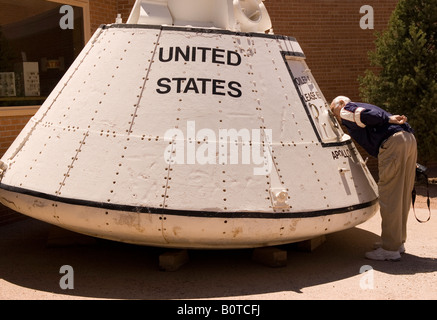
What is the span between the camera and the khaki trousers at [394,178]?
477 centimetres

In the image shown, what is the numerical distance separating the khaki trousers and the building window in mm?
3988

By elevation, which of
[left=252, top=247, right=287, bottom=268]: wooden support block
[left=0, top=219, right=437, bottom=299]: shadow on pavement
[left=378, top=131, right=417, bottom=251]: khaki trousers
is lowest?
[left=0, top=219, right=437, bottom=299]: shadow on pavement

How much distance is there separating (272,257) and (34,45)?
152 inches

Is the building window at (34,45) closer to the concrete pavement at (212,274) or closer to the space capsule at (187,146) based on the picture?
the space capsule at (187,146)

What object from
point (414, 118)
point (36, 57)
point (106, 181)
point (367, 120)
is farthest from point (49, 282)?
point (414, 118)

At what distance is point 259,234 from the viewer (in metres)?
4.18

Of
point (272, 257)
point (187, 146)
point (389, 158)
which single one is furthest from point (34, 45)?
point (389, 158)

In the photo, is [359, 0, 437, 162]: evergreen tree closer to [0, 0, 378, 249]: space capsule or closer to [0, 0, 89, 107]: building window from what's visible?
[0, 0, 378, 249]: space capsule

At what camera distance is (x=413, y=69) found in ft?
28.4

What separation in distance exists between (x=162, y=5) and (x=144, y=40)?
1.59ft

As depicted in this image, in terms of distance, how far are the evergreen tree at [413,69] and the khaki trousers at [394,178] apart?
397 centimetres

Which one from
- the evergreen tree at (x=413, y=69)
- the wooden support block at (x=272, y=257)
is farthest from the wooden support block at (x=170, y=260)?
the evergreen tree at (x=413, y=69)

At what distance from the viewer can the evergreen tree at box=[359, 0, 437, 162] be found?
8.52 meters

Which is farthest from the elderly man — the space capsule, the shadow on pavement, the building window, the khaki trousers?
the building window
